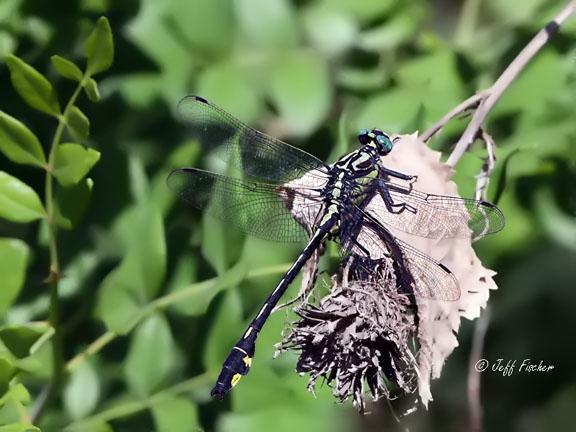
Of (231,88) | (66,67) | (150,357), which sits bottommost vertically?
(150,357)

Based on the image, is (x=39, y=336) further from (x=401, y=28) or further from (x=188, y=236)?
(x=401, y=28)

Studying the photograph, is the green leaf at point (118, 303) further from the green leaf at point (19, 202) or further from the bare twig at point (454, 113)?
the bare twig at point (454, 113)

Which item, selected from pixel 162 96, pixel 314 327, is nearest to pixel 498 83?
pixel 314 327

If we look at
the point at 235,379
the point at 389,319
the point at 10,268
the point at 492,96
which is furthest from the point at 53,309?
the point at 492,96

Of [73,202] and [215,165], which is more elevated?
[215,165]

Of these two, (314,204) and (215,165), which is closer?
(314,204)

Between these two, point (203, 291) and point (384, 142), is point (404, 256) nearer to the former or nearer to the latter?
point (384, 142)

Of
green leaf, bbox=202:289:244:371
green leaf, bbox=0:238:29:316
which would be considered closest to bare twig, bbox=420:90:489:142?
green leaf, bbox=202:289:244:371
